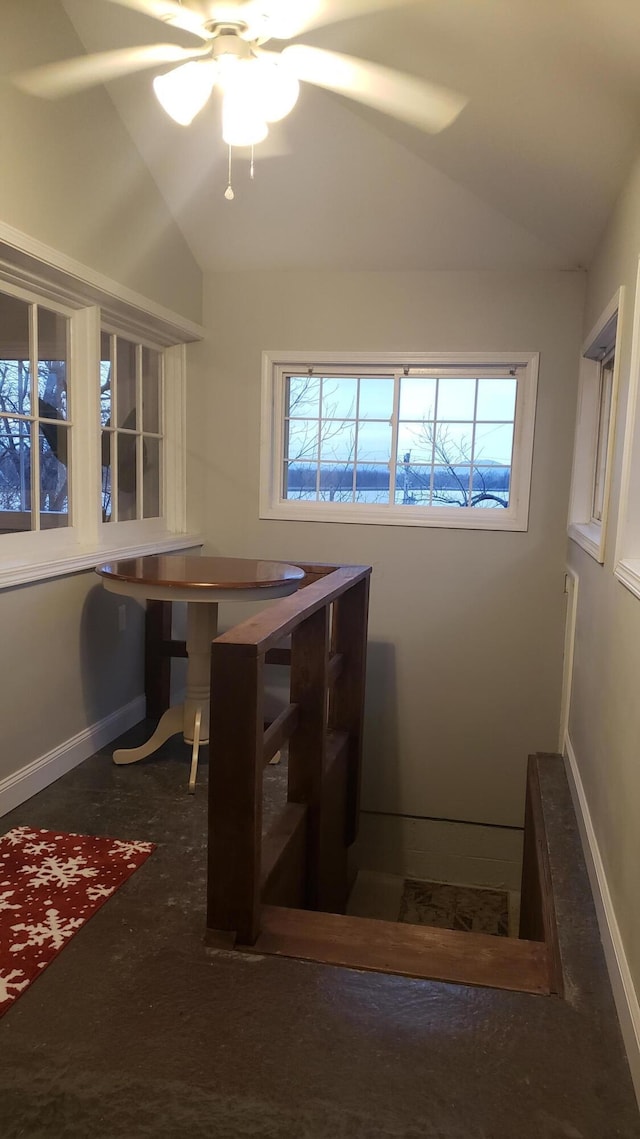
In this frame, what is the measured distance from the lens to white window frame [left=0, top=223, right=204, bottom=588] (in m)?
2.62

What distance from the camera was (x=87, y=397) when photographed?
3.08m

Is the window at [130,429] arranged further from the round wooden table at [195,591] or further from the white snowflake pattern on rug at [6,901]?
the white snowflake pattern on rug at [6,901]

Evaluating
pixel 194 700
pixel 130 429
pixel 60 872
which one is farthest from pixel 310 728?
pixel 130 429

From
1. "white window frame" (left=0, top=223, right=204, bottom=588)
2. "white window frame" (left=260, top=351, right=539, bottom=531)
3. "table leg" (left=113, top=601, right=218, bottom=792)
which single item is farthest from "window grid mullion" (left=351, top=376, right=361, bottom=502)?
"table leg" (left=113, top=601, right=218, bottom=792)

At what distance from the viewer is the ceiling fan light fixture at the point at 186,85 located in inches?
81.1

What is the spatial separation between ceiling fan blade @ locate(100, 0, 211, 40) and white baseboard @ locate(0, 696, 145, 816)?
227 cm

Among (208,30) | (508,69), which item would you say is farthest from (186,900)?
(508,69)

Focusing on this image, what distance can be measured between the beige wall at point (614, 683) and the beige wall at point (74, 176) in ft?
6.18

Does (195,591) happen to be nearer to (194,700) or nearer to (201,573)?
(201,573)

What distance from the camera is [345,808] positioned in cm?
316

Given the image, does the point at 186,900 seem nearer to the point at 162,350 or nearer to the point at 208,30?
the point at 208,30

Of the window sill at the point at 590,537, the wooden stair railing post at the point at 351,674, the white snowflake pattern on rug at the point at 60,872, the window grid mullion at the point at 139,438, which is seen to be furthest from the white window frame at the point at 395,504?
the white snowflake pattern on rug at the point at 60,872

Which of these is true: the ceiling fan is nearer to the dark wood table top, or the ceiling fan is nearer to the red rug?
the dark wood table top

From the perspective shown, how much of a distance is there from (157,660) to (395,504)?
1.48 metres
